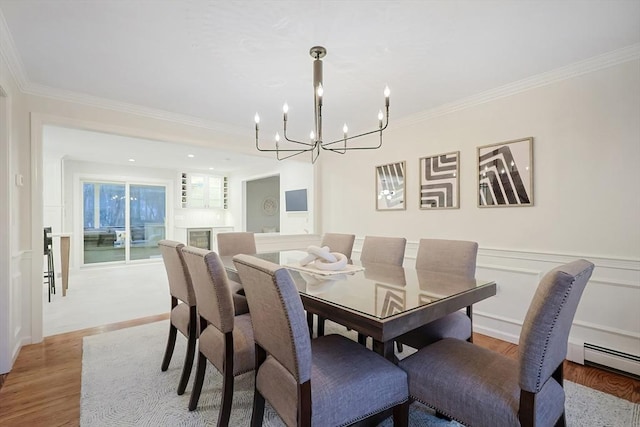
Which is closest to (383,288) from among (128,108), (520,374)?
(520,374)

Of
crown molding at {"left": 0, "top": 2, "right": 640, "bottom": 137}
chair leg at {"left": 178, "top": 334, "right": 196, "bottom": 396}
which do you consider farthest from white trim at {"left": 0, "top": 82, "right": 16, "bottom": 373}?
chair leg at {"left": 178, "top": 334, "right": 196, "bottom": 396}

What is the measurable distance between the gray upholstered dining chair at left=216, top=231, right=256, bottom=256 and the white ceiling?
4.69ft

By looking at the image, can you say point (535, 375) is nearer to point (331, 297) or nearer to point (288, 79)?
point (331, 297)

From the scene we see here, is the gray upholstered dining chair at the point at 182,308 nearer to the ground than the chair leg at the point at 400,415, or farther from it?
farther from it

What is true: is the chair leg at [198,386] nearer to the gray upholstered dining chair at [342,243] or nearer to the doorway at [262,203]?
the gray upholstered dining chair at [342,243]

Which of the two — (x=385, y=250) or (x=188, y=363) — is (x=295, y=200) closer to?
(x=385, y=250)

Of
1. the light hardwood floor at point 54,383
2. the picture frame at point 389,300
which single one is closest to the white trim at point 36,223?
the light hardwood floor at point 54,383

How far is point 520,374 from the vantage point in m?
1.12

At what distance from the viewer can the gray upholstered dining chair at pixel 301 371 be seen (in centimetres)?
114

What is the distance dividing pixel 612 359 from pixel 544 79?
227 centimetres

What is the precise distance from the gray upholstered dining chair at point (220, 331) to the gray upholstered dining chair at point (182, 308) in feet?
0.57

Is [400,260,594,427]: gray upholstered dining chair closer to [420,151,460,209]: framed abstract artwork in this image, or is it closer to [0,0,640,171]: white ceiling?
[0,0,640,171]: white ceiling

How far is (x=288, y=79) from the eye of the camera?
263cm

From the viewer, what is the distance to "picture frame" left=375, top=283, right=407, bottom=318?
1314mm
